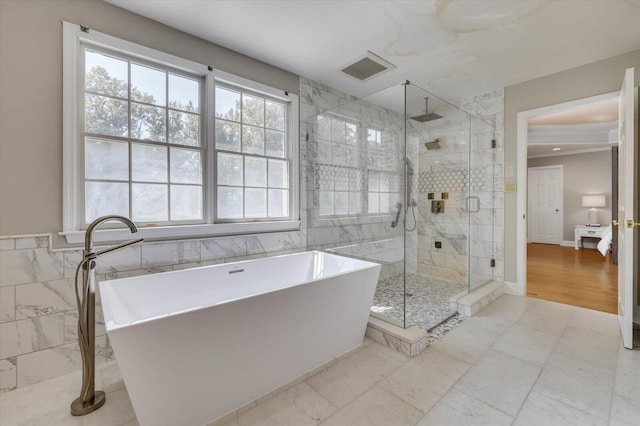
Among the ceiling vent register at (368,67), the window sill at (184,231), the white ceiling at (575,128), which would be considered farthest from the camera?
the white ceiling at (575,128)

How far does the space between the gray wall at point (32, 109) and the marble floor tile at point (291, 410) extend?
1748 mm

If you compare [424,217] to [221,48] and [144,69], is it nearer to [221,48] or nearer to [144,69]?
[221,48]

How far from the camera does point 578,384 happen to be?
1.76 meters

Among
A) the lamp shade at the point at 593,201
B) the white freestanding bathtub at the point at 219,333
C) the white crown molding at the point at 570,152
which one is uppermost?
the white crown molding at the point at 570,152

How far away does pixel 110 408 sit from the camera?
1.60 metres

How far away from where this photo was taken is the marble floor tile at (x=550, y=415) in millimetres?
1456

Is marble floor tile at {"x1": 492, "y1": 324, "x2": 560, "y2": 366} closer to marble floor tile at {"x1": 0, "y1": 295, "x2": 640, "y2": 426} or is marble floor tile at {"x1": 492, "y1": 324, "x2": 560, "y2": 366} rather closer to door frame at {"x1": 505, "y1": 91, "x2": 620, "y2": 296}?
marble floor tile at {"x1": 0, "y1": 295, "x2": 640, "y2": 426}

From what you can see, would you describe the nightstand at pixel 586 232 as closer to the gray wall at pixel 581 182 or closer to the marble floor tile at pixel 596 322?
the gray wall at pixel 581 182

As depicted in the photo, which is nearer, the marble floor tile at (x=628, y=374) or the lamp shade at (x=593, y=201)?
the marble floor tile at (x=628, y=374)

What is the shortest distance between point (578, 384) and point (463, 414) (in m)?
0.90

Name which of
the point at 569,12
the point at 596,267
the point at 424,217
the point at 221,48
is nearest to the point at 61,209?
the point at 221,48

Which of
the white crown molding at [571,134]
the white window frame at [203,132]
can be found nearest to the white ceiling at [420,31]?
the white window frame at [203,132]

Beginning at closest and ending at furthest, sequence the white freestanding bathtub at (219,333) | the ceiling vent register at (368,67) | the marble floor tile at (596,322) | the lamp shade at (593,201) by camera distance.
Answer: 1. the white freestanding bathtub at (219,333)
2. the marble floor tile at (596,322)
3. the ceiling vent register at (368,67)
4. the lamp shade at (593,201)

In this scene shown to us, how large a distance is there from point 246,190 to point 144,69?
133 centimetres
